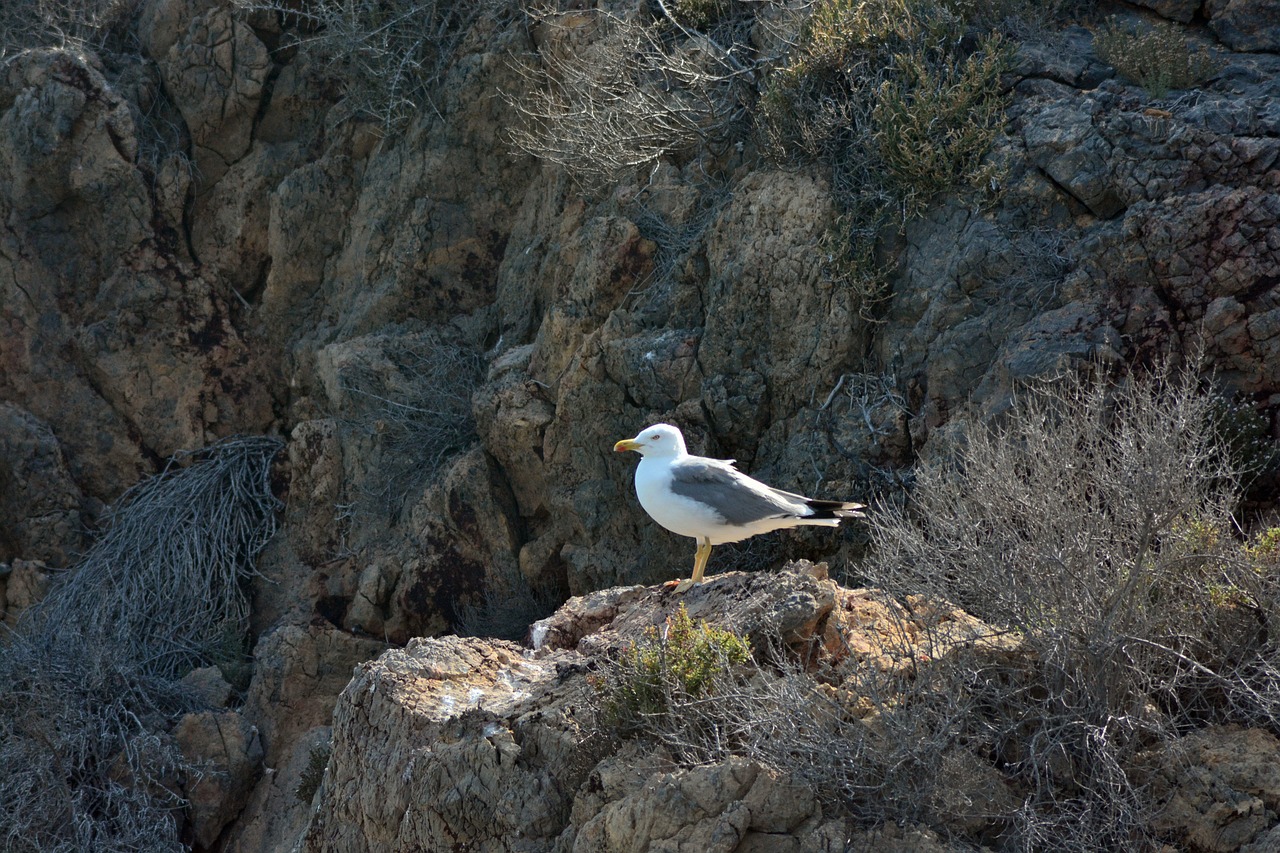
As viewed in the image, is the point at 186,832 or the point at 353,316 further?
the point at 353,316

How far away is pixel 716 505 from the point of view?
654 centimetres

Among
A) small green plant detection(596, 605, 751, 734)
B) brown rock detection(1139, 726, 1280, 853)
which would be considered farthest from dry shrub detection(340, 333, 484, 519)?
brown rock detection(1139, 726, 1280, 853)

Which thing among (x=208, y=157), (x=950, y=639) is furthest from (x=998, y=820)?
(x=208, y=157)

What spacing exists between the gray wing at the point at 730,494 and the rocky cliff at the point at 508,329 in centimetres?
55

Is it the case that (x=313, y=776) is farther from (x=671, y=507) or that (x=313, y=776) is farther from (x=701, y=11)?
(x=701, y=11)

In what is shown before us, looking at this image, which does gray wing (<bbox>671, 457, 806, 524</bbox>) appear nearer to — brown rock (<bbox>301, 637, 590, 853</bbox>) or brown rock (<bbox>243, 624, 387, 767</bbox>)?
brown rock (<bbox>301, 637, 590, 853</bbox>)

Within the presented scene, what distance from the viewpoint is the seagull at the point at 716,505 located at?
6520mm

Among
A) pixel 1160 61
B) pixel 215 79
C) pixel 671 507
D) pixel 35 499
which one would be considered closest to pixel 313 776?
pixel 671 507

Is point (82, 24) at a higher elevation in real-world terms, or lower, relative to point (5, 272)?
higher

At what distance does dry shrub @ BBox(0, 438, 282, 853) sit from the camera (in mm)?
8953

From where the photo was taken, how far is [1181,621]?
494 centimetres

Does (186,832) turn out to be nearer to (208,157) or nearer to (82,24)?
(208,157)

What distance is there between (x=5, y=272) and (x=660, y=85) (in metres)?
6.79

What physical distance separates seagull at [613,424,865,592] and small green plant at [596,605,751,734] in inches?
50.8
